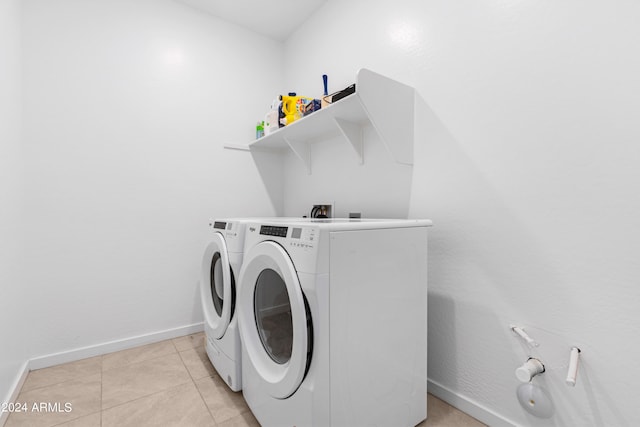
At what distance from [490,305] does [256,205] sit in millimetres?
2031

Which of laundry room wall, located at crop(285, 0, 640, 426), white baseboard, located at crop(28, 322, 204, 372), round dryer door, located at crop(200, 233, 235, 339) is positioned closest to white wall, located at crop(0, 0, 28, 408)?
white baseboard, located at crop(28, 322, 204, 372)

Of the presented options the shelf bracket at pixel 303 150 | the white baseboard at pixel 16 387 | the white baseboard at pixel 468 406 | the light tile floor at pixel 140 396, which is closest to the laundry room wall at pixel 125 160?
the white baseboard at pixel 16 387

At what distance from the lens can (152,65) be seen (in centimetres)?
223

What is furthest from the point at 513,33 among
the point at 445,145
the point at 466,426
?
the point at 466,426

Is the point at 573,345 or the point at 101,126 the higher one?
the point at 101,126

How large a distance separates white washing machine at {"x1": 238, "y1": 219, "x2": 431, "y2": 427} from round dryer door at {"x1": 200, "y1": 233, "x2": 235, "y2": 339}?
0.78ft

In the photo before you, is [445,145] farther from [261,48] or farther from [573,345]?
[261,48]

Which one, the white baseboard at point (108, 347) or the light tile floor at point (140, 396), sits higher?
the white baseboard at point (108, 347)

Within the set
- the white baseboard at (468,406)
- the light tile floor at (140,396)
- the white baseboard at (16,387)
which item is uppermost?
the white baseboard at (468,406)

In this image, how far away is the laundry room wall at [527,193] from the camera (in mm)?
1015

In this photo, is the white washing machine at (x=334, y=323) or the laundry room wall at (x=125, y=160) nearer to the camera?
the white washing machine at (x=334, y=323)

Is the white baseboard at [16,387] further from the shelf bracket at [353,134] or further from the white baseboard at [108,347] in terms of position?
the shelf bracket at [353,134]

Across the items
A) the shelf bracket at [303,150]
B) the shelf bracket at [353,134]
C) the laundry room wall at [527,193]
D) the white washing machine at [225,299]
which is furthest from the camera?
the shelf bracket at [303,150]

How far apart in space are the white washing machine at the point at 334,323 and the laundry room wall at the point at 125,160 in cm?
120
